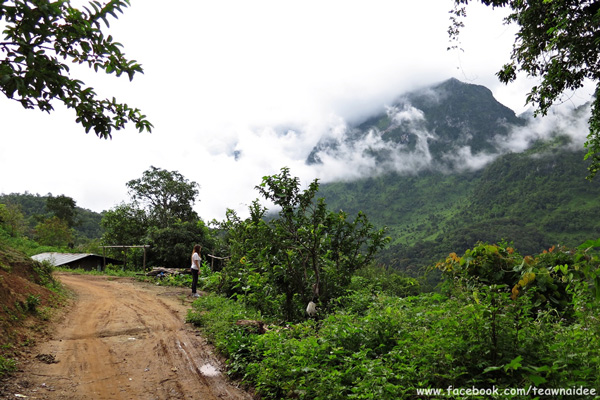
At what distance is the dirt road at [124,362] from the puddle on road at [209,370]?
1 centimetres

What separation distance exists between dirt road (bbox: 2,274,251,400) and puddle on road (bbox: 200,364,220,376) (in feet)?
0.05

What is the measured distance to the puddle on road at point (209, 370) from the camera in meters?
5.32

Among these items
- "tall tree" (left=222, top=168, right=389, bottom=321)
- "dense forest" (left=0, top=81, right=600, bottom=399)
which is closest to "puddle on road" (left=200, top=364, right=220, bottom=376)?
"dense forest" (left=0, top=81, right=600, bottom=399)

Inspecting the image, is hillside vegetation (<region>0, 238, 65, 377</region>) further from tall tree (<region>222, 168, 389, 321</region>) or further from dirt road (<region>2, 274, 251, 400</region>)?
tall tree (<region>222, 168, 389, 321</region>)

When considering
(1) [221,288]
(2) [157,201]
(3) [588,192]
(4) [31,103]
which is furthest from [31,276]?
(3) [588,192]

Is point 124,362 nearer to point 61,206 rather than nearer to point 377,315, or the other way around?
point 377,315

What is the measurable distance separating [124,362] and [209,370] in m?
1.36

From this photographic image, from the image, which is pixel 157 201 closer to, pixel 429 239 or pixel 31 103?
pixel 31 103

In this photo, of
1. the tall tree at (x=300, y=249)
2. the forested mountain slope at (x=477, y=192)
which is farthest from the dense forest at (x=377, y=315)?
the forested mountain slope at (x=477, y=192)

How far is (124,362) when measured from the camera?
549cm

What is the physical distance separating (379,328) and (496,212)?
118 meters

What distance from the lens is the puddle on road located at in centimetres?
532

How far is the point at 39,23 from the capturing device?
2.56 metres

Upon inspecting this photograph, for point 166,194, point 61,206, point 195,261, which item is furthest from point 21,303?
point 61,206
